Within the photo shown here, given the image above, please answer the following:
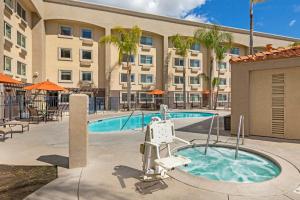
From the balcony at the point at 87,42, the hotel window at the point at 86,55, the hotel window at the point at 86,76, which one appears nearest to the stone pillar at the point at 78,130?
the hotel window at the point at 86,76

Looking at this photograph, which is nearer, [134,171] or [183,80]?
[134,171]

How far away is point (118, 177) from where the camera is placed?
5.04 m

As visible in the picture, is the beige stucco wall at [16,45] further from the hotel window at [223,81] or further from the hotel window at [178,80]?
the hotel window at [223,81]

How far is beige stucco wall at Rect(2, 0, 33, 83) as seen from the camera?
776 inches

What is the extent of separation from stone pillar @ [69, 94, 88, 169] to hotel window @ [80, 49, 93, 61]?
26089mm

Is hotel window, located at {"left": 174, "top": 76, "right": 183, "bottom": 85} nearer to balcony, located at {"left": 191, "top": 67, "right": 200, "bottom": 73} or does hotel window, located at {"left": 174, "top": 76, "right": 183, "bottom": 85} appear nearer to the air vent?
balcony, located at {"left": 191, "top": 67, "right": 200, "bottom": 73}

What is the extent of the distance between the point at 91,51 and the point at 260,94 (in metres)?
25.2

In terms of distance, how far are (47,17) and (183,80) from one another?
21.8 meters

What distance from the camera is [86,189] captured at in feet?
14.5

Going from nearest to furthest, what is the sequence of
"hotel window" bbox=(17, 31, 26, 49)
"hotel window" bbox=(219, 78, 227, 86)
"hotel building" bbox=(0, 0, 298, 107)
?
"hotel window" bbox=(17, 31, 26, 49)
"hotel building" bbox=(0, 0, 298, 107)
"hotel window" bbox=(219, 78, 227, 86)

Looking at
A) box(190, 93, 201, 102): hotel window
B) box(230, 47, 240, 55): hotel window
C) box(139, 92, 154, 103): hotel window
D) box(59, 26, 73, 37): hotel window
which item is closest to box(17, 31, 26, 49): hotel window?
box(59, 26, 73, 37): hotel window

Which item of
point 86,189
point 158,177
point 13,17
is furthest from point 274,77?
point 13,17

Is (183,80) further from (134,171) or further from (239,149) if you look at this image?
(134,171)

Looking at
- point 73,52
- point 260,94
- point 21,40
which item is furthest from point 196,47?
point 260,94
